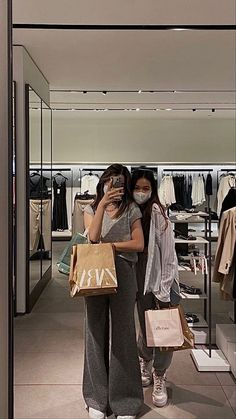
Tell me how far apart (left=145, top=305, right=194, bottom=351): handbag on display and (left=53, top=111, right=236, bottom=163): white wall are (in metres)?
7.08

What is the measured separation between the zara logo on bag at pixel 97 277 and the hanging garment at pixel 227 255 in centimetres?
142

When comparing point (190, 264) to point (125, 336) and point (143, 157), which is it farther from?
point (143, 157)

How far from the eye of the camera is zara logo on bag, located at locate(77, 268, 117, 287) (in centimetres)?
210

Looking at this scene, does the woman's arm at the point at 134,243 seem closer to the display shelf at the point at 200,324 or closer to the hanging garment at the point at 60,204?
the display shelf at the point at 200,324

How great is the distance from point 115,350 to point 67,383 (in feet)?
2.67

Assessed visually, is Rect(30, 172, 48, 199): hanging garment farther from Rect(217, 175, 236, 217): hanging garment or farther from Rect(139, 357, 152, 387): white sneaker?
Rect(217, 175, 236, 217): hanging garment

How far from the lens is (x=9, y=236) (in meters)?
0.85

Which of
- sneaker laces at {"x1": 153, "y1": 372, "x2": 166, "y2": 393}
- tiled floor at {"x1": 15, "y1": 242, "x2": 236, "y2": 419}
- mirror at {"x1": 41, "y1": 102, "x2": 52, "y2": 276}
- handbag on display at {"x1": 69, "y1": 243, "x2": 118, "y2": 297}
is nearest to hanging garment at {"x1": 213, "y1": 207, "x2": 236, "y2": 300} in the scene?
tiled floor at {"x1": 15, "y1": 242, "x2": 236, "y2": 419}

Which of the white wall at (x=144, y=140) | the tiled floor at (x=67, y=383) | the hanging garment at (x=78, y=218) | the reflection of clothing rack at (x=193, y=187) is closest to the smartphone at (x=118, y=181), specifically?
the tiled floor at (x=67, y=383)

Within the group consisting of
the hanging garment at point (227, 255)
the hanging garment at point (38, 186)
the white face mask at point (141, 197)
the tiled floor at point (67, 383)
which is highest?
the hanging garment at point (38, 186)

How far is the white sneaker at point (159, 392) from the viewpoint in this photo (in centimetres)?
260

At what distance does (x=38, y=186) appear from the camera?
530 cm
